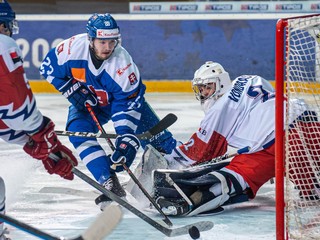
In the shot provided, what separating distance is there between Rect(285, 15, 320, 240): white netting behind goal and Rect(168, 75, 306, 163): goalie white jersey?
194 mm

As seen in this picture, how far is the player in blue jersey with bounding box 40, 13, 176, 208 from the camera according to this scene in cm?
439

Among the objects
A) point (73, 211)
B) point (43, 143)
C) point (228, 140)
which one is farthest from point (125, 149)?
point (43, 143)

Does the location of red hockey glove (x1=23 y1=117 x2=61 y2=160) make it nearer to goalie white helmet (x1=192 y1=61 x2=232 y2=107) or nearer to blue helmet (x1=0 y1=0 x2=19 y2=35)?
blue helmet (x1=0 y1=0 x2=19 y2=35)

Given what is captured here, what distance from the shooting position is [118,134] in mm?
4449

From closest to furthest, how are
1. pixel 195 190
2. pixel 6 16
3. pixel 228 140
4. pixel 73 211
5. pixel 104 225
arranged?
1. pixel 104 225
2. pixel 6 16
3. pixel 195 190
4. pixel 73 211
5. pixel 228 140

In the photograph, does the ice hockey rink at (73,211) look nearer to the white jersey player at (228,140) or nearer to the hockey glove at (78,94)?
the white jersey player at (228,140)

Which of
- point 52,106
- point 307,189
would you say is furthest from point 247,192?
point 52,106

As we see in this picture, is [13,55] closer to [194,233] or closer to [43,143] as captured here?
[43,143]

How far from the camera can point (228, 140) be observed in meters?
4.34

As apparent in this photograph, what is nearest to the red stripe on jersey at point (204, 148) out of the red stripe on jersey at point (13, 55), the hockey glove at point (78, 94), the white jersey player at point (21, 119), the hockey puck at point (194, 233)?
the hockey glove at point (78, 94)

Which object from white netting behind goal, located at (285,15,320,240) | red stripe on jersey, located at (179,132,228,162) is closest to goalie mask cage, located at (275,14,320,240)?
white netting behind goal, located at (285,15,320,240)

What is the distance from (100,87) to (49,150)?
5.51 feet

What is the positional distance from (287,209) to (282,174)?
13 cm

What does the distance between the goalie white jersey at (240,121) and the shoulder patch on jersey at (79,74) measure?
690mm
